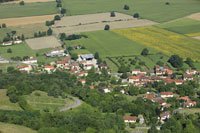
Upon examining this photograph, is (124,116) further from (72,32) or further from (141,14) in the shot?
(141,14)

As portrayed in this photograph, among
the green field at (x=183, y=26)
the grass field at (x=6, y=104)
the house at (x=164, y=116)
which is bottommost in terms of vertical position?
the house at (x=164, y=116)

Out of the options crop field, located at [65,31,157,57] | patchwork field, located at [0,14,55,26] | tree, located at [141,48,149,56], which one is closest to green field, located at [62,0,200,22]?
patchwork field, located at [0,14,55,26]

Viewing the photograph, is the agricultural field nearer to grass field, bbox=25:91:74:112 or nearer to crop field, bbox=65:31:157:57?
crop field, bbox=65:31:157:57

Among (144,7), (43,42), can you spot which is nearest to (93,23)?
(43,42)

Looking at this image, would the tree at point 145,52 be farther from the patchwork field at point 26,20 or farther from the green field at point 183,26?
the patchwork field at point 26,20

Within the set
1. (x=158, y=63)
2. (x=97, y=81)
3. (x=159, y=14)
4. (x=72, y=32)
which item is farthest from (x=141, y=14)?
(x=97, y=81)

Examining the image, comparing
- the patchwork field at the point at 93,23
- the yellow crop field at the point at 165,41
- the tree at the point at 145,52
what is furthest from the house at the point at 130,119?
the patchwork field at the point at 93,23
